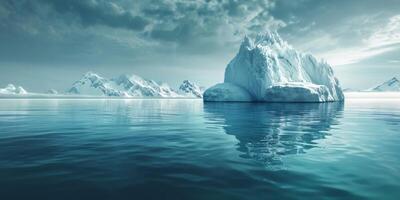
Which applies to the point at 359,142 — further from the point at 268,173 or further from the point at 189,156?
the point at 189,156

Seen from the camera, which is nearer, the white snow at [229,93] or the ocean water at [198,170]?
the ocean water at [198,170]

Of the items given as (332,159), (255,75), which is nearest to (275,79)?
(255,75)

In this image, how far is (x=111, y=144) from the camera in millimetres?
11672

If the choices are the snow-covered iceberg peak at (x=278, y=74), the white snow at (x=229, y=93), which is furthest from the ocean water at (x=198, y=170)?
the white snow at (x=229, y=93)

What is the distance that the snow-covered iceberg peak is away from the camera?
68188mm

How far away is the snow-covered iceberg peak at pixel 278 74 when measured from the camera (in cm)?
6819


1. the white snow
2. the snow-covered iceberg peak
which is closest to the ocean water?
the snow-covered iceberg peak

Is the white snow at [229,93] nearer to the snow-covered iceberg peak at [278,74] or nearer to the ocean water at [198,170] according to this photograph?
the snow-covered iceberg peak at [278,74]

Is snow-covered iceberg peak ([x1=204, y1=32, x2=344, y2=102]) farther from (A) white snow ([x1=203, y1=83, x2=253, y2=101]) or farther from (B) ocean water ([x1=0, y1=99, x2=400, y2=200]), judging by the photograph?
(B) ocean water ([x1=0, y1=99, x2=400, y2=200])

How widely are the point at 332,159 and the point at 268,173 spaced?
341cm

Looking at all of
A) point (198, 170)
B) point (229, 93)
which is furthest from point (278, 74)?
point (198, 170)

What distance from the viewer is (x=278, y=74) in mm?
73375

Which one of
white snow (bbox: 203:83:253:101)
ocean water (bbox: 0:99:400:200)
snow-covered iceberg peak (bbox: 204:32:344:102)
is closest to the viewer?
ocean water (bbox: 0:99:400:200)

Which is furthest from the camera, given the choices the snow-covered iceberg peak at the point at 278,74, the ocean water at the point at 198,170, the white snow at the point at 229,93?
the white snow at the point at 229,93
